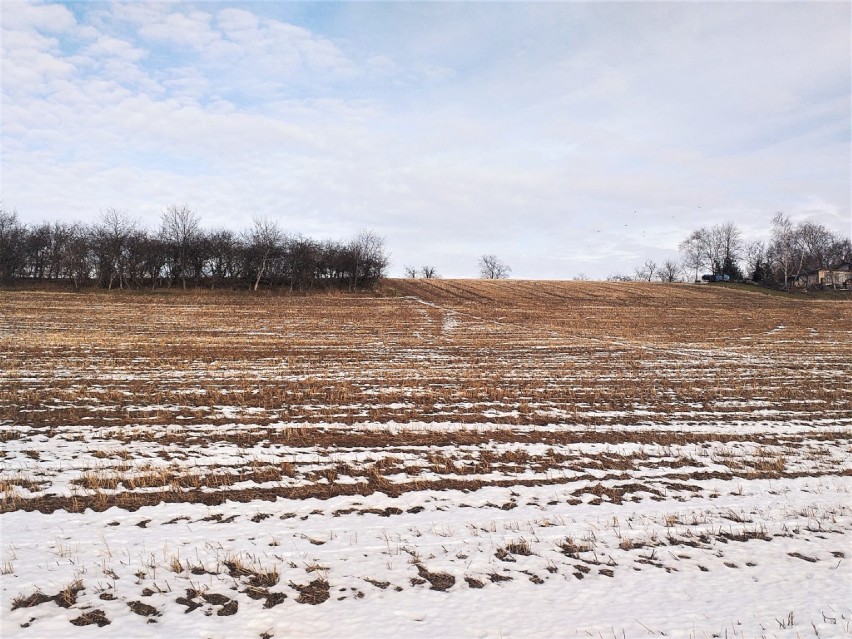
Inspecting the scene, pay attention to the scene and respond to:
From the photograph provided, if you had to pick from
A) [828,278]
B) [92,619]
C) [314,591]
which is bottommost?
[92,619]

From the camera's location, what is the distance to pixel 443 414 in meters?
12.1

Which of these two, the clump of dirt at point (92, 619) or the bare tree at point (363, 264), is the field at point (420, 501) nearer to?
the clump of dirt at point (92, 619)

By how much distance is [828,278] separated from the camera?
9806 cm

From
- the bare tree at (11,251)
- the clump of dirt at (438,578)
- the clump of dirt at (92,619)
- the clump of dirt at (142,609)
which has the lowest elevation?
the clump of dirt at (92,619)

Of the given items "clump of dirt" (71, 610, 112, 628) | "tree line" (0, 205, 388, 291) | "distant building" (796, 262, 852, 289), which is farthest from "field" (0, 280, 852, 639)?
"distant building" (796, 262, 852, 289)

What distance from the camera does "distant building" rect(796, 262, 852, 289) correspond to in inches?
3688

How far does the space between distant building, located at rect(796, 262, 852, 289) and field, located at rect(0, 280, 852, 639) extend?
9821 centimetres

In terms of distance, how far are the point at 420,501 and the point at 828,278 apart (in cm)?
12324

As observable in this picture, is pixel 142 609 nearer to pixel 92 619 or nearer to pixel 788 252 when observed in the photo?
pixel 92 619

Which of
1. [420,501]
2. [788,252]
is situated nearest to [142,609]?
[420,501]

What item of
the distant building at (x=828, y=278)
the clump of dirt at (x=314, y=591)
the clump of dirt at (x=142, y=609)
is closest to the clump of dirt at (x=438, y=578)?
the clump of dirt at (x=314, y=591)

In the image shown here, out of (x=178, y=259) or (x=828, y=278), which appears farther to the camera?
(x=828, y=278)

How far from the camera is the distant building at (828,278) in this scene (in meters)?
93.7

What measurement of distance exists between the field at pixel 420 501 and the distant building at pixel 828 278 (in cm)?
9821
